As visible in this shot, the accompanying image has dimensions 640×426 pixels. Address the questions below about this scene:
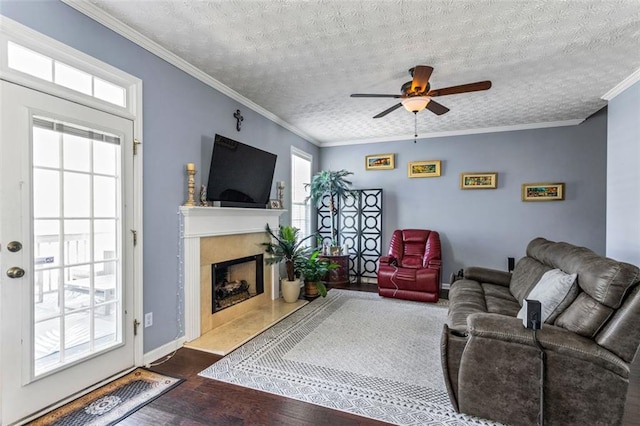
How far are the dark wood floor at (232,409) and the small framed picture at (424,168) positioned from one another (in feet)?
12.2

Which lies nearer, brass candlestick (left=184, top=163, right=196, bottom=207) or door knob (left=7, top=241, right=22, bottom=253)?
door knob (left=7, top=241, right=22, bottom=253)

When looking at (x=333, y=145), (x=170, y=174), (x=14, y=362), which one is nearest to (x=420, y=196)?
(x=333, y=145)

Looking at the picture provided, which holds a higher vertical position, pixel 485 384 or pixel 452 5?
pixel 452 5

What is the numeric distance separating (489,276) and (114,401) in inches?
149

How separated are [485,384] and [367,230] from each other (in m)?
4.07

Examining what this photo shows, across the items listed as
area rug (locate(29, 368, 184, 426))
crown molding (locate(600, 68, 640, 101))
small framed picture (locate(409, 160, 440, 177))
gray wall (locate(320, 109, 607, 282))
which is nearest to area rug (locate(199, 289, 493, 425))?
area rug (locate(29, 368, 184, 426))

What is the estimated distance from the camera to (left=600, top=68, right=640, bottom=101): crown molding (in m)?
3.13

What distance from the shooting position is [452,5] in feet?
6.88

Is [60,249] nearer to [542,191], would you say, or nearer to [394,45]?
[394,45]

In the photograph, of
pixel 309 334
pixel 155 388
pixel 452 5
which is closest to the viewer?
pixel 452 5

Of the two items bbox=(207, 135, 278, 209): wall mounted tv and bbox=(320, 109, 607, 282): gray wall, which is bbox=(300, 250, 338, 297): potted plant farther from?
bbox=(320, 109, 607, 282): gray wall

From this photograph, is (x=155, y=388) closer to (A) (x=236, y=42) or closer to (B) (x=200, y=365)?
(B) (x=200, y=365)

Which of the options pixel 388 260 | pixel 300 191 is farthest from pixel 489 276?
pixel 300 191

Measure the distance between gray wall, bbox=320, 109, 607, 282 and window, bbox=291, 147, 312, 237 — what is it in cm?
118
